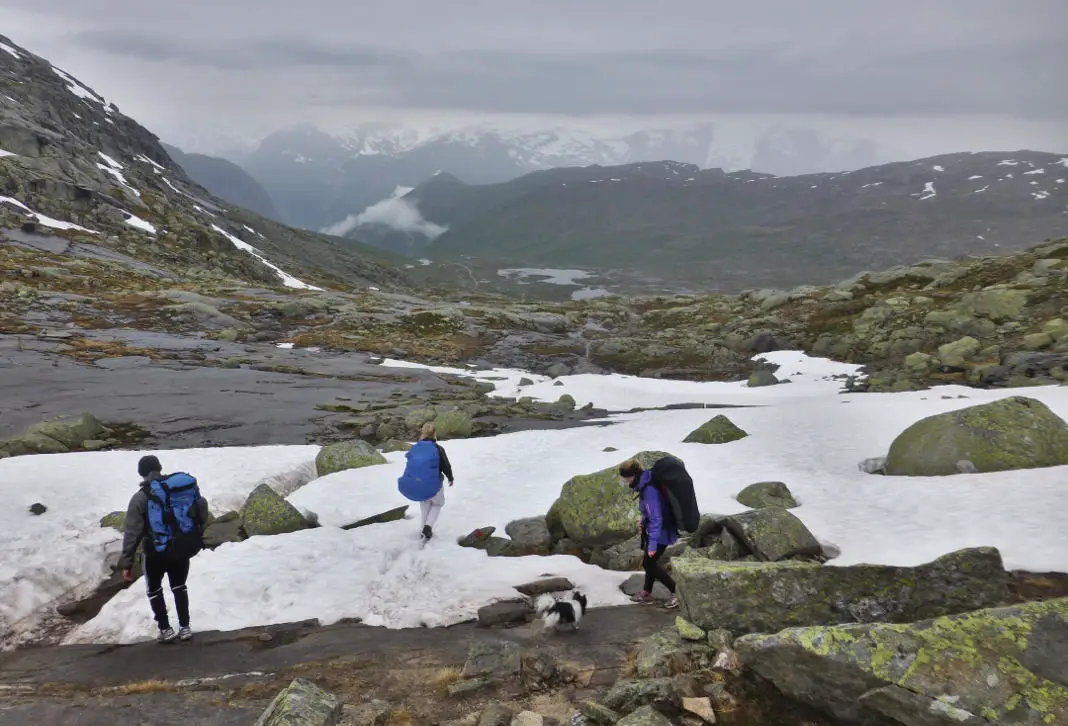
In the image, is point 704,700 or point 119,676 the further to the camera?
point 119,676

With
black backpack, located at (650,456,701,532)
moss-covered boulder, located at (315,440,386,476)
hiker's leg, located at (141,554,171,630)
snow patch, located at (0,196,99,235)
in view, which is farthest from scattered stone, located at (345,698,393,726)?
snow patch, located at (0,196,99,235)

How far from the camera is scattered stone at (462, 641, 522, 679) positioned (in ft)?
28.1

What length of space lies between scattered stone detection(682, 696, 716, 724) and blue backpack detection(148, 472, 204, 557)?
8.77 metres

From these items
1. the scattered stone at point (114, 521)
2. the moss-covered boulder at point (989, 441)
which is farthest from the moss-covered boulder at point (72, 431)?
the moss-covered boulder at point (989, 441)

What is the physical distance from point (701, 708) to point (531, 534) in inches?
339

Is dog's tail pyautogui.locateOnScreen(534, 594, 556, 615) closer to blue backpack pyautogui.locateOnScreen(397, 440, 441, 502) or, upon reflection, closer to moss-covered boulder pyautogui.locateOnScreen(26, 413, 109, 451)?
blue backpack pyautogui.locateOnScreen(397, 440, 441, 502)

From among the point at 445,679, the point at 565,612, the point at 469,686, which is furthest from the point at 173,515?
the point at 565,612

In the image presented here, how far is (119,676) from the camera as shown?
9.59 metres

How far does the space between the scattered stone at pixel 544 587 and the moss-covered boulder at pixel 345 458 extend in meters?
9.26

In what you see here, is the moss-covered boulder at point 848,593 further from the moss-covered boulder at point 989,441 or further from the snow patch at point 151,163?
the snow patch at point 151,163

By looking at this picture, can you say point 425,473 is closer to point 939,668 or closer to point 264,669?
point 264,669

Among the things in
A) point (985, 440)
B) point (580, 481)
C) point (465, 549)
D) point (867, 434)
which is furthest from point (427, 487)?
point (867, 434)

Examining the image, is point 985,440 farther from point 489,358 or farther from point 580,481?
point 489,358

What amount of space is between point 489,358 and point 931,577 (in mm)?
50358
